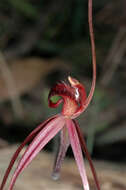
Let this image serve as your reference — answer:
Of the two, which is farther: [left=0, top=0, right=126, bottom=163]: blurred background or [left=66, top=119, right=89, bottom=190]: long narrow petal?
[left=0, top=0, right=126, bottom=163]: blurred background

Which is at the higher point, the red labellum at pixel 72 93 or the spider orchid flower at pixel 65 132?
the red labellum at pixel 72 93

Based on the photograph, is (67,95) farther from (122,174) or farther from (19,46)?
(19,46)

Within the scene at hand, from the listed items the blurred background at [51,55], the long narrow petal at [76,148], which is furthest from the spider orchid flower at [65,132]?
the blurred background at [51,55]

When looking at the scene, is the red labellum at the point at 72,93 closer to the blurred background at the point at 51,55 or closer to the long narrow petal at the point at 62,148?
the long narrow petal at the point at 62,148

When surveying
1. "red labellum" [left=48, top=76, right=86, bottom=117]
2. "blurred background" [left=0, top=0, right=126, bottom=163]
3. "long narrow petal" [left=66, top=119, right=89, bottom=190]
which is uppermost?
"blurred background" [left=0, top=0, right=126, bottom=163]

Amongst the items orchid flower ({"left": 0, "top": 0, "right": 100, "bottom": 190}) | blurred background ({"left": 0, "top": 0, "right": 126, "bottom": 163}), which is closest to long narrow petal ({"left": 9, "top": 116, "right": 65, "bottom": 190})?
orchid flower ({"left": 0, "top": 0, "right": 100, "bottom": 190})

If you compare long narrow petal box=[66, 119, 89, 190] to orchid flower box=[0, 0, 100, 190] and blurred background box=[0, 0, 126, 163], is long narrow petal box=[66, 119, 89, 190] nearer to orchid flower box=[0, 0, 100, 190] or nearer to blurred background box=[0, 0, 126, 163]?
orchid flower box=[0, 0, 100, 190]

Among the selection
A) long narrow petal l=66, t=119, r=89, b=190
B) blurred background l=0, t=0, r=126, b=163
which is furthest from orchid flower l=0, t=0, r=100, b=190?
blurred background l=0, t=0, r=126, b=163

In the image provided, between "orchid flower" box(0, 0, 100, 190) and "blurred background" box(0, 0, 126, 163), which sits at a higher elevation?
"blurred background" box(0, 0, 126, 163)

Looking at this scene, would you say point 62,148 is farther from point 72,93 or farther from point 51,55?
point 51,55
